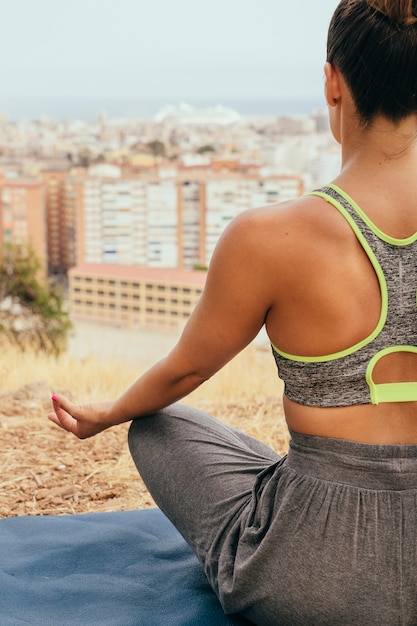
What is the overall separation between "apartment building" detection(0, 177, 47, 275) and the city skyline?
1541 inches

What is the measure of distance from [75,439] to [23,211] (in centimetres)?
3493

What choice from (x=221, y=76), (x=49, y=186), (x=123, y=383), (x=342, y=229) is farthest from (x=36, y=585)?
(x=221, y=76)

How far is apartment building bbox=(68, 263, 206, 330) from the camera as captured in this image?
27.7 metres

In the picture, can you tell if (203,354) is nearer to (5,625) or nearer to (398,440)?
(398,440)

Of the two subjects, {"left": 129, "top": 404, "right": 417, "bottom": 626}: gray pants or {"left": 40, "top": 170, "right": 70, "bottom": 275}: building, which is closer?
Result: {"left": 129, "top": 404, "right": 417, "bottom": 626}: gray pants

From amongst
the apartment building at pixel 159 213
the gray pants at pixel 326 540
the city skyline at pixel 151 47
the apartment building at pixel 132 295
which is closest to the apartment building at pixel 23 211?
the apartment building at pixel 159 213

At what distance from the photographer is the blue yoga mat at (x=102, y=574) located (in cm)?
104

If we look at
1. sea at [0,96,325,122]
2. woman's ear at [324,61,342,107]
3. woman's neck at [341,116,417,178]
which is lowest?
woman's neck at [341,116,417,178]

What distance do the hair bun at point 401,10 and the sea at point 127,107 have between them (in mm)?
56884

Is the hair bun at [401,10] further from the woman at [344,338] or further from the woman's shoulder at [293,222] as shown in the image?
the woman's shoulder at [293,222]

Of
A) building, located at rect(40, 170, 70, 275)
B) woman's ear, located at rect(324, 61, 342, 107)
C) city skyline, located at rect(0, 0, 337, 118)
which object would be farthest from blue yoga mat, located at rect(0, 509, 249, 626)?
city skyline, located at rect(0, 0, 337, 118)

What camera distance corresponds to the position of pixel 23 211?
35594mm

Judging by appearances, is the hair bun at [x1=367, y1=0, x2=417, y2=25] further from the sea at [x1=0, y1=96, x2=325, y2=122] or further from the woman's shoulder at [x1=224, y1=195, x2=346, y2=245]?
the sea at [x1=0, y1=96, x2=325, y2=122]

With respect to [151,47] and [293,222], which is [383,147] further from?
[151,47]
